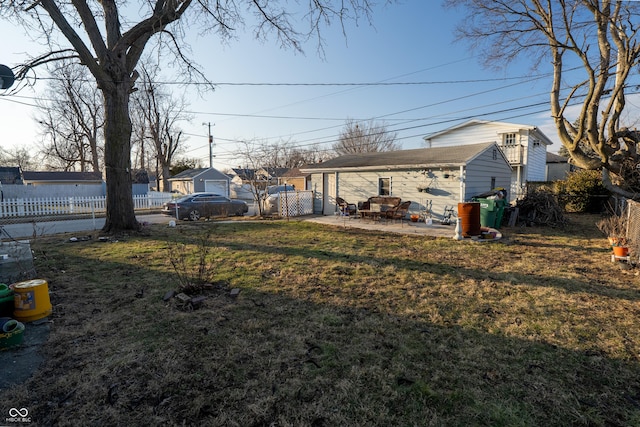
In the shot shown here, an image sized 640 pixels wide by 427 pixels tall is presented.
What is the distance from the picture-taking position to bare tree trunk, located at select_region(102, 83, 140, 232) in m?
8.99

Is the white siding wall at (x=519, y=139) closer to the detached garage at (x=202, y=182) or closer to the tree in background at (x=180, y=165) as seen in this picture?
the detached garage at (x=202, y=182)

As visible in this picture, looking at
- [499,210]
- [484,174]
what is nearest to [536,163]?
[484,174]

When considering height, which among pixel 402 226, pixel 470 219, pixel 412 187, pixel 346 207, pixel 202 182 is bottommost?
pixel 402 226

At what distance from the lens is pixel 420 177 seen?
40.8ft

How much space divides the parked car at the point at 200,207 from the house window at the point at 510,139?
18737 millimetres

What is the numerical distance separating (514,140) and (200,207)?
68.6 feet

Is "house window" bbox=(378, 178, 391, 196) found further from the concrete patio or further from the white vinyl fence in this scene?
the white vinyl fence

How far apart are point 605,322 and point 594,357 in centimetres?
107

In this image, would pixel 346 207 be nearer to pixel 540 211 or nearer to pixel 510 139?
Answer: pixel 540 211

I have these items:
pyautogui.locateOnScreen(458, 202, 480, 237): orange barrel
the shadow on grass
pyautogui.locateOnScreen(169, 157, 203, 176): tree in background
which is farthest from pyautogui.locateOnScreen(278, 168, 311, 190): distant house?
pyautogui.locateOnScreen(458, 202, 480, 237): orange barrel

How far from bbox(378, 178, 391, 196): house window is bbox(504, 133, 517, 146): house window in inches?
521

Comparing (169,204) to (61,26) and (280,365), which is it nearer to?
(61,26)

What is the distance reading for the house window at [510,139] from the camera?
2120cm

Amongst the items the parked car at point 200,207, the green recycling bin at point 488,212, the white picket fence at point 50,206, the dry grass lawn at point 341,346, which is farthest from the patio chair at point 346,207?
the white picket fence at point 50,206
